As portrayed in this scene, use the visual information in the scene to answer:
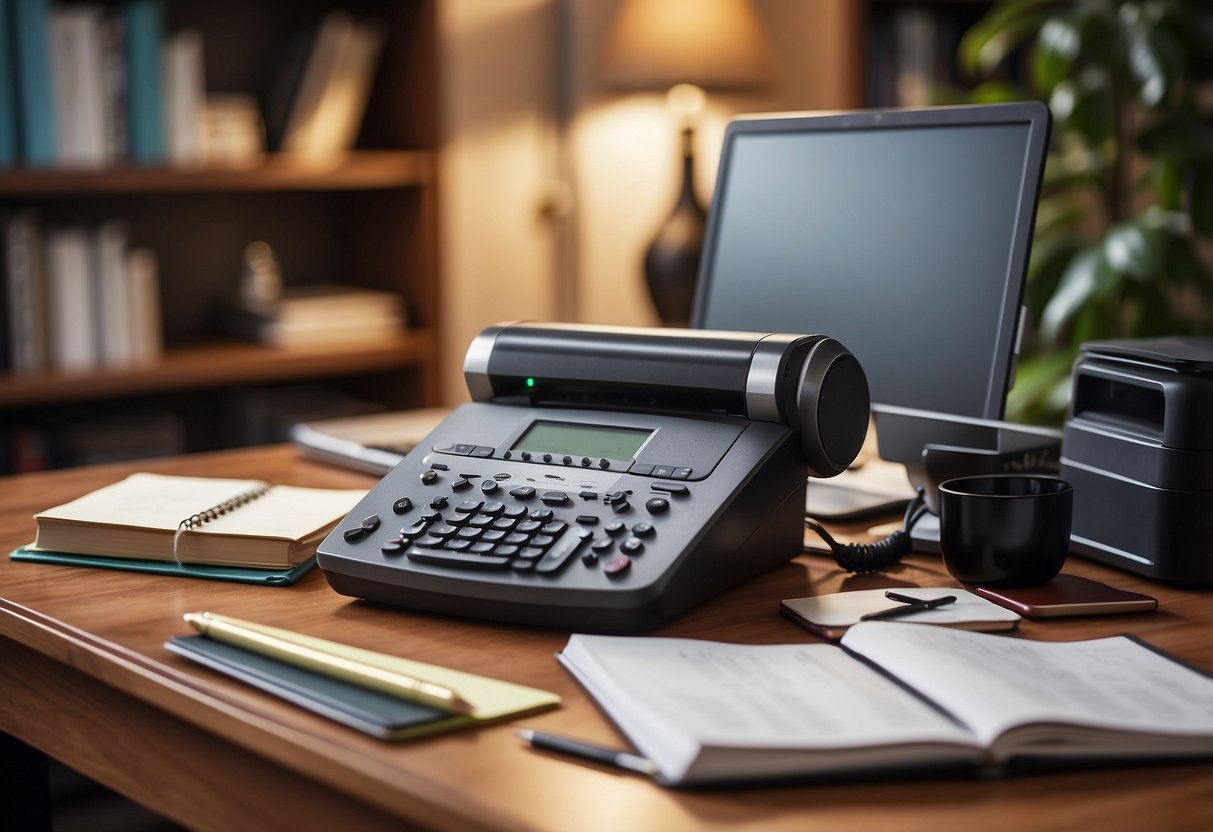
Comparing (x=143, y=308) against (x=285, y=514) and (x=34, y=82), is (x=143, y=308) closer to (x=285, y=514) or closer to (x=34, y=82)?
(x=34, y=82)

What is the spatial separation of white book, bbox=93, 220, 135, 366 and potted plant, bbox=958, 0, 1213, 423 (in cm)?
164

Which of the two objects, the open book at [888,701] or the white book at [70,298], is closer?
the open book at [888,701]

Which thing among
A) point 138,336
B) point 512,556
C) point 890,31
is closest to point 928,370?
point 512,556

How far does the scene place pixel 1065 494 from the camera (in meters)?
0.95

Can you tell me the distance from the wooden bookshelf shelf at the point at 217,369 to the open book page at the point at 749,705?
6.25 feet

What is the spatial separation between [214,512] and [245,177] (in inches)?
66.3

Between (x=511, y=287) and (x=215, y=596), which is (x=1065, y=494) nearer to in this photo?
(x=215, y=596)

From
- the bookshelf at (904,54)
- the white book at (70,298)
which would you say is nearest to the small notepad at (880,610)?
the white book at (70,298)

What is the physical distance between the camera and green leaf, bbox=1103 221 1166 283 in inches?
87.3

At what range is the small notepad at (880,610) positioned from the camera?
864 mm

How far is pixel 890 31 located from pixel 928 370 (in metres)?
2.42

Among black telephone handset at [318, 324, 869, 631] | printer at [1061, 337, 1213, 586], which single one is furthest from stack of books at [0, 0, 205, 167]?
printer at [1061, 337, 1213, 586]

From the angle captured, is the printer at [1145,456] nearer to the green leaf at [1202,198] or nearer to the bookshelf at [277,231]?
the green leaf at [1202,198]

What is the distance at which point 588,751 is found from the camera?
672mm
